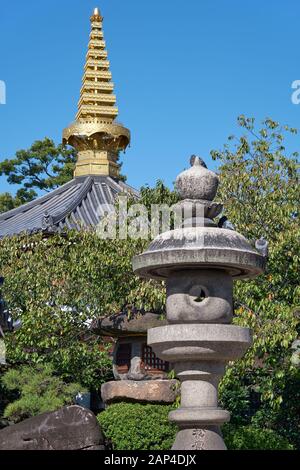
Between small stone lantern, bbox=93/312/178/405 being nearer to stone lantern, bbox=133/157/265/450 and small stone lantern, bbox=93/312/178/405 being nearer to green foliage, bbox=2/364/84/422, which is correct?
green foliage, bbox=2/364/84/422

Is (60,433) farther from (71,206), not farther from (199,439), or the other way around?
(71,206)

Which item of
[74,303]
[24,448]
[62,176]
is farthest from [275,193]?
[62,176]

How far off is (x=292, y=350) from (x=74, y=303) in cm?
520

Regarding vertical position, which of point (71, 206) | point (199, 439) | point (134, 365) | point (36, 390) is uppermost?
point (71, 206)

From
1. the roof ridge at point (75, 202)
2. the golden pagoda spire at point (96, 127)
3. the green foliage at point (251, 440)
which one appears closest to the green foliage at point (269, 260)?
the green foliage at point (251, 440)

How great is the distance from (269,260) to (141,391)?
420 cm

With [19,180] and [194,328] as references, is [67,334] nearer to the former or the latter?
[194,328]

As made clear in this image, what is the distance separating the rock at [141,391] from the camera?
16.9 m

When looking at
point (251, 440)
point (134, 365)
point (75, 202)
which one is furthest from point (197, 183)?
point (75, 202)

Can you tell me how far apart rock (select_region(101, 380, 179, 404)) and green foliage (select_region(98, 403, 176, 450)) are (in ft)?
1.19

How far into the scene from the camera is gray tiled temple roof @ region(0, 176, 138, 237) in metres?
25.1

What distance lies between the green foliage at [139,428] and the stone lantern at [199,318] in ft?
18.1

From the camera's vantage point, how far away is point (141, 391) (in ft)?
56.0

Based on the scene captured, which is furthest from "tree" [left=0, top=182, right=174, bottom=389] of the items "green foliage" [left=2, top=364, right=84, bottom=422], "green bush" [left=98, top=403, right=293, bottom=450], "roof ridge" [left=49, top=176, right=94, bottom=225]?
"roof ridge" [left=49, top=176, right=94, bottom=225]
